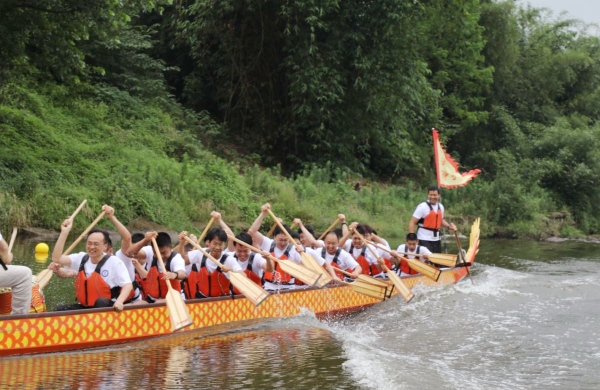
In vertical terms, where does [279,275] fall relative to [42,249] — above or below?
below

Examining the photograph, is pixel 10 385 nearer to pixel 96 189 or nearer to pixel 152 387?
pixel 152 387

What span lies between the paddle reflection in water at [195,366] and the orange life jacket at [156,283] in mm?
498

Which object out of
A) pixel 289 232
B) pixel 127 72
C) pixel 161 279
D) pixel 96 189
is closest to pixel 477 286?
pixel 289 232

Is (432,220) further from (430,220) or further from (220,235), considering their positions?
(220,235)

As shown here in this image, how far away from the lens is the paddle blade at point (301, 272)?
9516 mm

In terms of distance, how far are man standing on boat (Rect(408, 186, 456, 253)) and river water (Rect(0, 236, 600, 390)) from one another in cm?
Result: 110

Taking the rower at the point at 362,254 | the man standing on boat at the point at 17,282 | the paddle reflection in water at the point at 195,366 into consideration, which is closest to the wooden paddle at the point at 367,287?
the rower at the point at 362,254

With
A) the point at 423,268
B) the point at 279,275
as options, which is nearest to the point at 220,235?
the point at 279,275

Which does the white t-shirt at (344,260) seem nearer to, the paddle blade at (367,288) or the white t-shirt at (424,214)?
the paddle blade at (367,288)

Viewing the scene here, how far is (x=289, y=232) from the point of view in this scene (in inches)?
432

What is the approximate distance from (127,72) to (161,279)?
1533cm

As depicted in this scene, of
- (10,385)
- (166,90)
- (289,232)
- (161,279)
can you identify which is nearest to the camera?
(10,385)

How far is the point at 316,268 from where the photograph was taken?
9977 millimetres

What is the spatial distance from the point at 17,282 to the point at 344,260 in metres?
4.82
